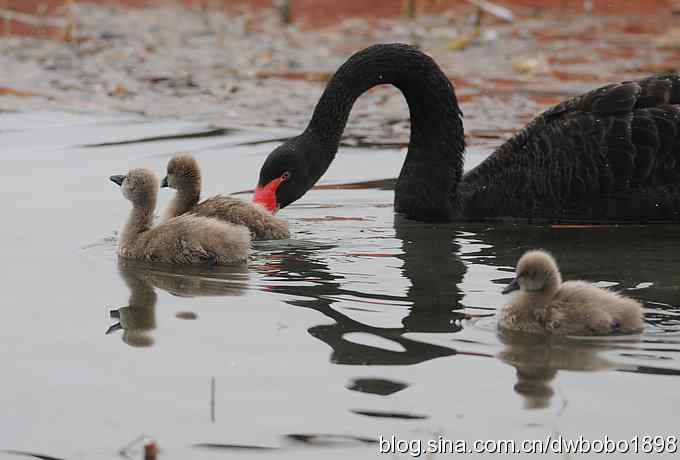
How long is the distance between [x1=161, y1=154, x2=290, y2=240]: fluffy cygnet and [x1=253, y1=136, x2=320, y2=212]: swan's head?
0.83ft

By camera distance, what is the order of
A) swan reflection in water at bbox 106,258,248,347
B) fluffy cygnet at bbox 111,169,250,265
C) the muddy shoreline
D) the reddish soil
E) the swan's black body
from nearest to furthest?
swan reflection in water at bbox 106,258,248,347 < fluffy cygnet at bbox 111,169,250,265 < the swan's black body < the muddy shoreline < the reddish soil

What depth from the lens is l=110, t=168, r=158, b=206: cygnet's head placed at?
21.3 feet

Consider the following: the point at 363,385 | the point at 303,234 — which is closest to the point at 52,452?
the point at 363,385

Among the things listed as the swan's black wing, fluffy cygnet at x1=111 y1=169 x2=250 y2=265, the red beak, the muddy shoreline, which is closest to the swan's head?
the red beak

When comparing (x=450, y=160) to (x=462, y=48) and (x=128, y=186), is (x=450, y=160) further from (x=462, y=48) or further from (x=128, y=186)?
(x=462, y=48)

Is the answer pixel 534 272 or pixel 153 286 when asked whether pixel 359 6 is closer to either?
pixel 153 286

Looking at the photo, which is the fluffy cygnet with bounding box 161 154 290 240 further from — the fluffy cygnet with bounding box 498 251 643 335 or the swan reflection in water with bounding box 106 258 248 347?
the fluffy cygnet with bounding box 498 251 643 335

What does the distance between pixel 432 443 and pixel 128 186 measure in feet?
9.70

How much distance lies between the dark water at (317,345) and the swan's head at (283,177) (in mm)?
224

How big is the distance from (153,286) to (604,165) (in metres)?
2.73

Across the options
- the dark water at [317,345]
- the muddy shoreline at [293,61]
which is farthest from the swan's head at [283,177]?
the muddy shoreline at [293,61]

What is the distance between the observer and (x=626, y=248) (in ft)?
22.1

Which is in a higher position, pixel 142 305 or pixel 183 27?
pixel 183 27

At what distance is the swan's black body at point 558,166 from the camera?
23.9 feet
